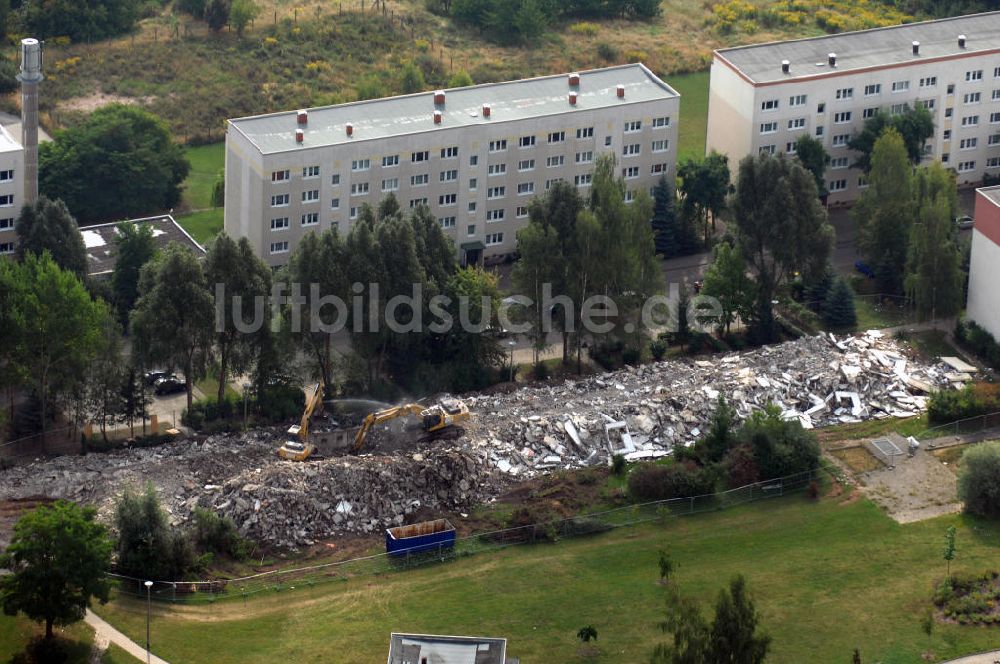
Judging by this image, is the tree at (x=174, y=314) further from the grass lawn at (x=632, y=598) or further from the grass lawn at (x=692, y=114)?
the grass lawn at (x=692, y=114)

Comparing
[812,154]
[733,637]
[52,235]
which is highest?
[812,154]

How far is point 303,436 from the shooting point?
9675cm

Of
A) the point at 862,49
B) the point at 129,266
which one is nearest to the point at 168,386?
the point at 129,266

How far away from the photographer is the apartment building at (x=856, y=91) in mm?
123375

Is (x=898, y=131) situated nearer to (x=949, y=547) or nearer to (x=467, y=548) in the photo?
(x=949, y=547)

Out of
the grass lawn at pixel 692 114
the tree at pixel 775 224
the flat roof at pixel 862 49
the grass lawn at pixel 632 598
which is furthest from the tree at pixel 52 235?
the flat roof at pixel 862 49

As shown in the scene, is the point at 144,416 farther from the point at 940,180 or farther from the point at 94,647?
the point at 940,180

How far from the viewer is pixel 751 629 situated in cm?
7525

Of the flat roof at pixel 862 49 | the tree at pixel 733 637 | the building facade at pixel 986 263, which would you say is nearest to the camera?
the tree at pixel 733 637

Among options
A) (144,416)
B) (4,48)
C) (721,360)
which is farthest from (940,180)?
(4,48)

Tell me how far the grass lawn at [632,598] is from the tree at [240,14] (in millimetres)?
71595

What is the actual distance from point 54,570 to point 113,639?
4.88 metres

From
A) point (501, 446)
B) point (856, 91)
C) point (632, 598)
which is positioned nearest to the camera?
point (632, 598)

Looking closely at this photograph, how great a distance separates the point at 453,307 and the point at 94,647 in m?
30.0
